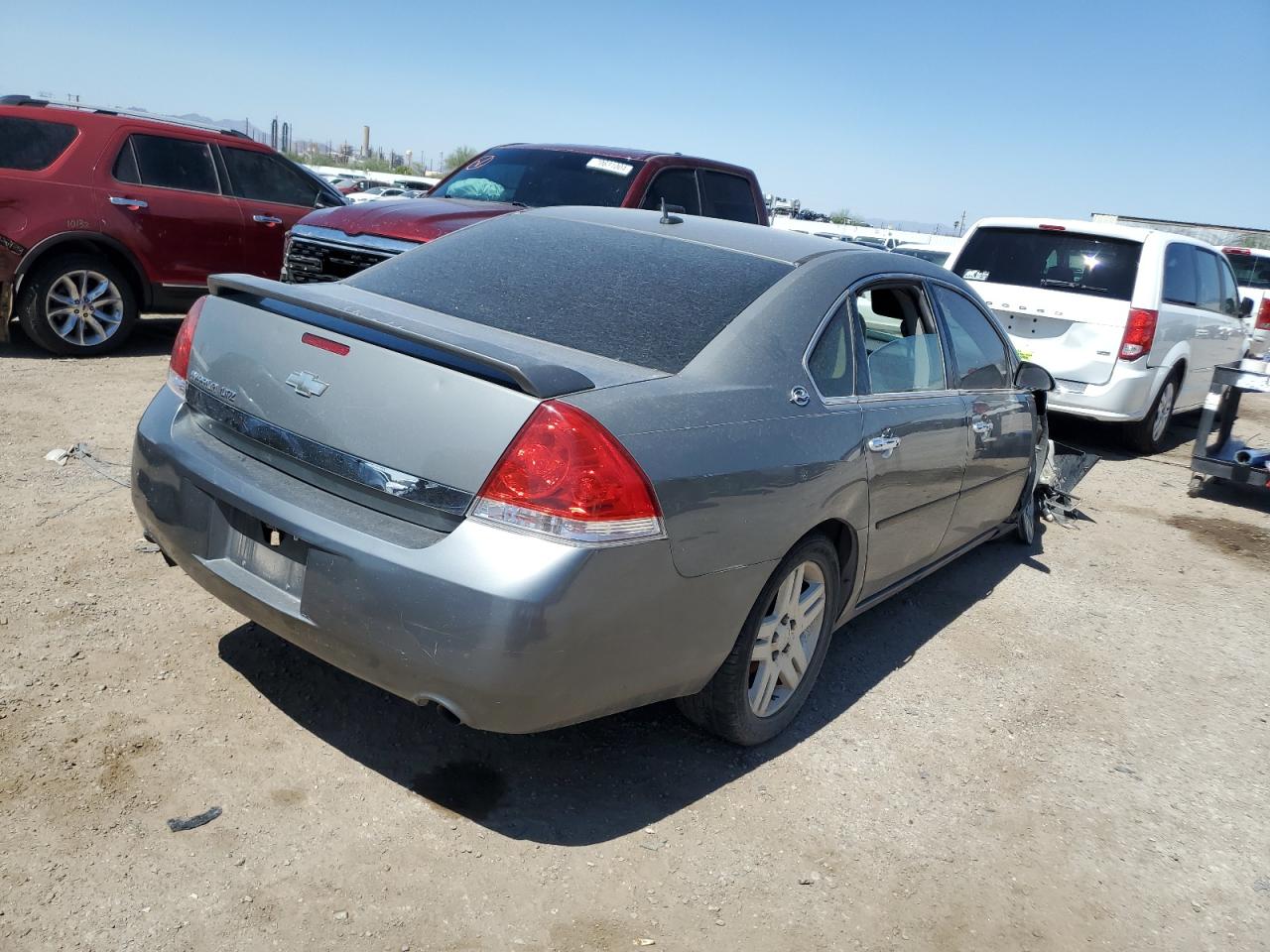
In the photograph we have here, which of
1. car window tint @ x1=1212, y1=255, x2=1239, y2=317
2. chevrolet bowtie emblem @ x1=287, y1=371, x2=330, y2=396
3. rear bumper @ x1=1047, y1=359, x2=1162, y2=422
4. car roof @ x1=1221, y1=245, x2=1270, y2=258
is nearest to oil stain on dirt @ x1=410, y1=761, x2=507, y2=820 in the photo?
chevrolet bowtie emblem @ x1=287, y1=371, x2=330, y2=396

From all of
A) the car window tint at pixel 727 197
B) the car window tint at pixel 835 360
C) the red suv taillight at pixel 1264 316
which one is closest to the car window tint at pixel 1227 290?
the car window tint at pixel 727 197

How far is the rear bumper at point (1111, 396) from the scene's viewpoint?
838 centimetres

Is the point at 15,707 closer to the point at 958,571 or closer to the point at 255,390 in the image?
the point at 255,390

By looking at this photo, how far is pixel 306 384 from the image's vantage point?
9.52 ft

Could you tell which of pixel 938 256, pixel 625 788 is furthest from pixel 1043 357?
pixel 938 256

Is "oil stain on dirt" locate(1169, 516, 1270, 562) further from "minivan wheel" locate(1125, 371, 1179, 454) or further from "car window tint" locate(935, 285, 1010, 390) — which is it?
"car window tint" locate(935, 285, 1010, 390)

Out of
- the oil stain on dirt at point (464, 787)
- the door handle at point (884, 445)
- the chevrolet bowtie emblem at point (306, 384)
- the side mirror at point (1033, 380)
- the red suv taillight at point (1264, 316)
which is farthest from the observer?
the red suv taillight at point (1264, 316)

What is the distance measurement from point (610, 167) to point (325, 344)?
17.4ft

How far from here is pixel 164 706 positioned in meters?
3.29

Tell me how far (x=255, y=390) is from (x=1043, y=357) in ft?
23.2

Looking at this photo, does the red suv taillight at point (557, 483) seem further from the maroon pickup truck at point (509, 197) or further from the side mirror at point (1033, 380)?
the maroon pickup truck at point (509, 197)

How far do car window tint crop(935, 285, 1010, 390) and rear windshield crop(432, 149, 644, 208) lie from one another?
11.1 ft

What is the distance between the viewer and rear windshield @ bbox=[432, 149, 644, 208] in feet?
25.3

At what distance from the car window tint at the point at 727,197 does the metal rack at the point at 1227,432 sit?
376 cm
